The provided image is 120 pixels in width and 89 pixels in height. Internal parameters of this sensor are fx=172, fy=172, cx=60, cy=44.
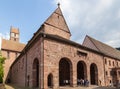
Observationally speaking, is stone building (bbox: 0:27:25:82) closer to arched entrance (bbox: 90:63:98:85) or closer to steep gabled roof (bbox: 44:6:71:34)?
steep gabled roof (bbox: 44:6:71:34)

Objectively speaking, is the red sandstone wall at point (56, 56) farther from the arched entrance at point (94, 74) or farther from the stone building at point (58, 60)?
the arched entrance at point (94, 74)

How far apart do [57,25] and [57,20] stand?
3.46 ft

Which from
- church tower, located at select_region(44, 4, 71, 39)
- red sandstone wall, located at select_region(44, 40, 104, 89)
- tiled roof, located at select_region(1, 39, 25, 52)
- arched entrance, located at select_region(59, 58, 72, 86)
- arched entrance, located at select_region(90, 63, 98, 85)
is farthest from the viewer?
tiled roof, located at select_region(1, 39, 25, 52)

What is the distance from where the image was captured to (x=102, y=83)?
3409 centimetres

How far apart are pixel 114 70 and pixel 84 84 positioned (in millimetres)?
16230

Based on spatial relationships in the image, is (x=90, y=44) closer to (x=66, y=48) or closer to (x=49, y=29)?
(x=49, y=29)

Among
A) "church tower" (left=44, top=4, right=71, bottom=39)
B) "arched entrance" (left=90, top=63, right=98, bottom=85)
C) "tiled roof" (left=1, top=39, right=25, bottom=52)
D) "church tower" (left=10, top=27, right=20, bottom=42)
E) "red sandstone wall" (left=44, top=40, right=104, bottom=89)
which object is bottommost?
"arched entrance" (left=90, top=63, right=98, bottom=85)

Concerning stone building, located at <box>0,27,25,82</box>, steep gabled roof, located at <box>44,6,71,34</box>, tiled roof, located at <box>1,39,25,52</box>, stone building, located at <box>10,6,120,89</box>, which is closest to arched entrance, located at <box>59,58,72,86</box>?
stone building, located at <box>10,6,120,89</box>

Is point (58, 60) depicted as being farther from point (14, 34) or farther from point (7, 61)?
point (14, 34)

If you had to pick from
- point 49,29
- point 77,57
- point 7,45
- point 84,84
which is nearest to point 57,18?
point 49,29

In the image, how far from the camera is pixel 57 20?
118ft

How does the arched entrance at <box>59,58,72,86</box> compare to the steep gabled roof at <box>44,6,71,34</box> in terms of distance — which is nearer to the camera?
the arched entrance at <box>59,58,72,86</box>

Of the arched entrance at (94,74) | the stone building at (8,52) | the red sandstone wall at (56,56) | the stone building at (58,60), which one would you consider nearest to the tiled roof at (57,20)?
the stone building at (58,60)

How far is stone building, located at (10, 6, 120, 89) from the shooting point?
2297cm
